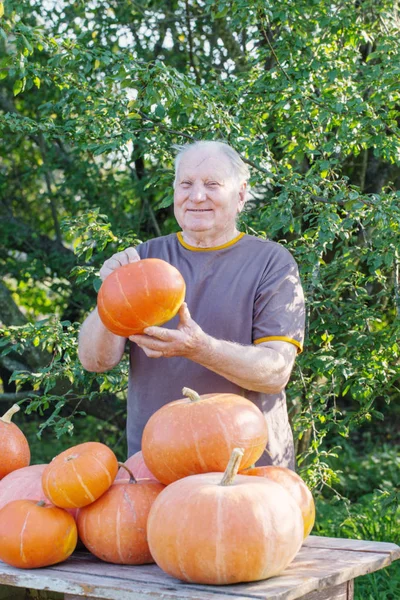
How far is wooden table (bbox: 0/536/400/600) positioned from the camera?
181cm

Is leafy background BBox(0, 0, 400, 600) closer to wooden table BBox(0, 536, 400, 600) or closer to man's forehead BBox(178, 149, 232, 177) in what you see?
man's forehead BBox(178, 149, 232, 177)

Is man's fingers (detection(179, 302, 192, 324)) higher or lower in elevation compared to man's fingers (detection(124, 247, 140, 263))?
lower

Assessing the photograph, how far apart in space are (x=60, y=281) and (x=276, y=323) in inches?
152

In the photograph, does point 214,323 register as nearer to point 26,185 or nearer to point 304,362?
point 304,362

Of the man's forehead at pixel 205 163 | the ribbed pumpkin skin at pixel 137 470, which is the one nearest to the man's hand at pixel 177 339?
the ribbed pumpkin skin at pixel 137 470

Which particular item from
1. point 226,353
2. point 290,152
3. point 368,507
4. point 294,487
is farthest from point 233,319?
point 368,507

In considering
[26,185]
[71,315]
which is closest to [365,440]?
A: [71,315]

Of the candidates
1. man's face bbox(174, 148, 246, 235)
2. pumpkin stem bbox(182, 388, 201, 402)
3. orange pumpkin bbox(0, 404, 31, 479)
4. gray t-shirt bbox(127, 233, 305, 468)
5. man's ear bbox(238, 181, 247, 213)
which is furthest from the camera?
man's ear bbox(238, 181, 247, 213)

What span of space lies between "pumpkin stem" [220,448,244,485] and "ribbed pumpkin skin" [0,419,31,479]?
865 mm

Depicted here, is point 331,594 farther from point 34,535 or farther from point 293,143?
point 293,143

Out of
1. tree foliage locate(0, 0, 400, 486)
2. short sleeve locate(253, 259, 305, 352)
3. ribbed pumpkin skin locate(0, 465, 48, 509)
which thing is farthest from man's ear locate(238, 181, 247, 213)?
ribbed pumpkin skin locate(0, 465, 48, 509)

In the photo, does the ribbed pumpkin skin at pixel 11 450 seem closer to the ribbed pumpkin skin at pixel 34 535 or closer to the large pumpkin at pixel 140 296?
the ribbed pumpkin skin at pixel 34 535

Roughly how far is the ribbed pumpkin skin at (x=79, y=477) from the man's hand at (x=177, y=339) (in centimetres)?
31

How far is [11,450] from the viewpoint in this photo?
8.32 feet
